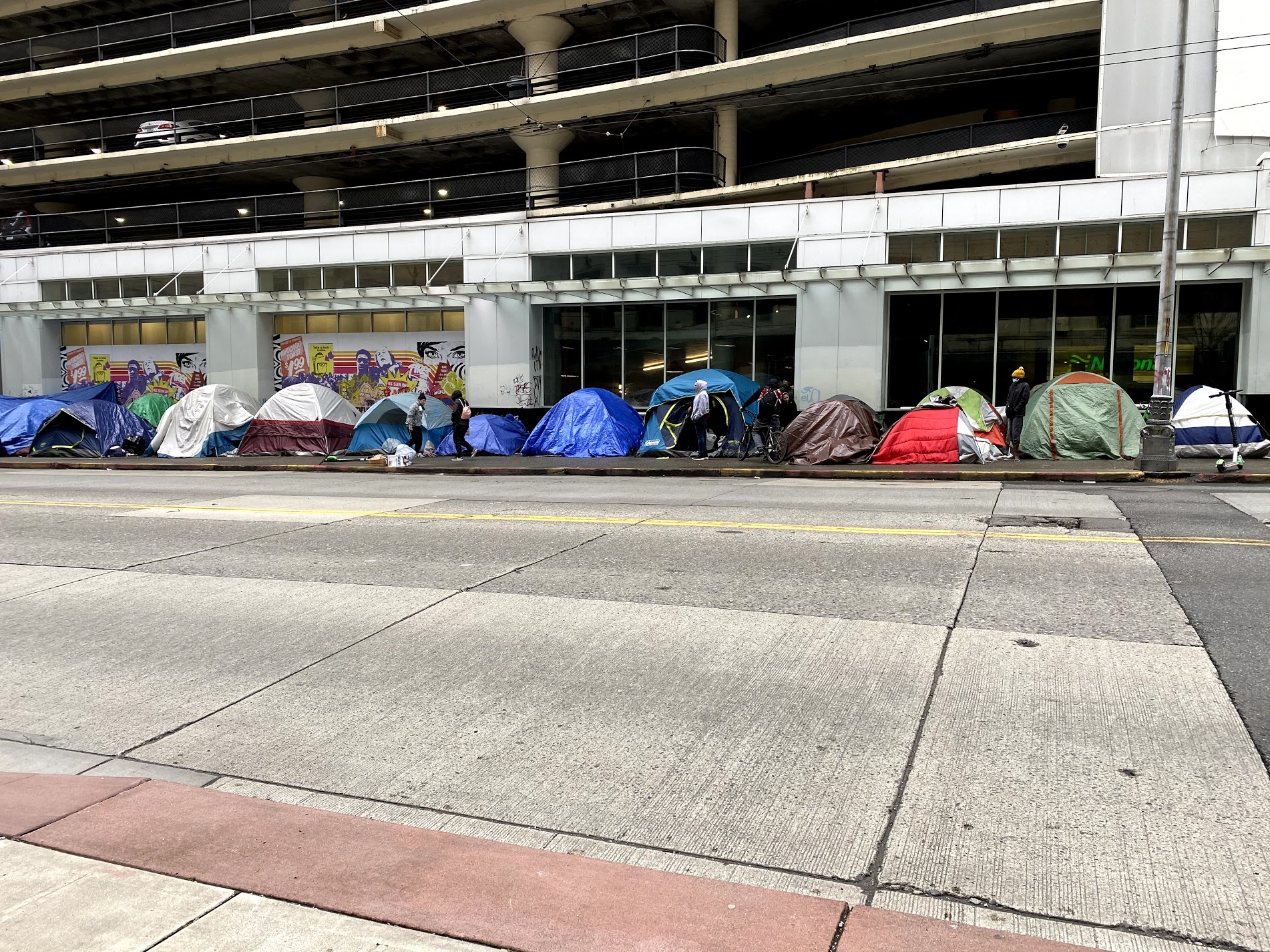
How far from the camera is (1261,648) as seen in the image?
582 cm

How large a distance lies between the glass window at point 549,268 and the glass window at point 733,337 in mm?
4337

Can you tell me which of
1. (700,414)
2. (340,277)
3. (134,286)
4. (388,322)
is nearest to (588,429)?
(700,414)

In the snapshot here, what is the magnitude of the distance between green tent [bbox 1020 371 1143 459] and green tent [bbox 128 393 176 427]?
76.8 feet

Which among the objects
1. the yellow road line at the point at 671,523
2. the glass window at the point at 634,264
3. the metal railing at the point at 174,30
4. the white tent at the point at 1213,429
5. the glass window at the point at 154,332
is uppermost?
the metal railing at the point at 174,30

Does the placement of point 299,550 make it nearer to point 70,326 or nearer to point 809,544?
point 809,544

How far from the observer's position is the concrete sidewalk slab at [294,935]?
298cm

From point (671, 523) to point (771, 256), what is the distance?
14082mm

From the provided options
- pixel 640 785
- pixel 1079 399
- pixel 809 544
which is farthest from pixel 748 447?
pixel 640 785

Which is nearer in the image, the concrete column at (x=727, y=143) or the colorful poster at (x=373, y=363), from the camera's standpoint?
the concrete column at (x=727, y=143)

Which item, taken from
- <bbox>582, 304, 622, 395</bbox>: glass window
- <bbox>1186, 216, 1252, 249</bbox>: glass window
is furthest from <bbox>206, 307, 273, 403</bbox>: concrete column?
<bbox>1186, 216, 1252, 249</bbox>: glass window

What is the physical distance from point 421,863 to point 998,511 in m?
9.90

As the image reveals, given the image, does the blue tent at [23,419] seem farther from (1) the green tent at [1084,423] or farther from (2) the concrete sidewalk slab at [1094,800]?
(2) the concrete sidewalk slab at [1094,800]

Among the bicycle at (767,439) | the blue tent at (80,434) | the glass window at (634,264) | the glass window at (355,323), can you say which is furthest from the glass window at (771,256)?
the blue tent at (80,434)

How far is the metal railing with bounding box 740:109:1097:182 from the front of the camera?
2303cm
